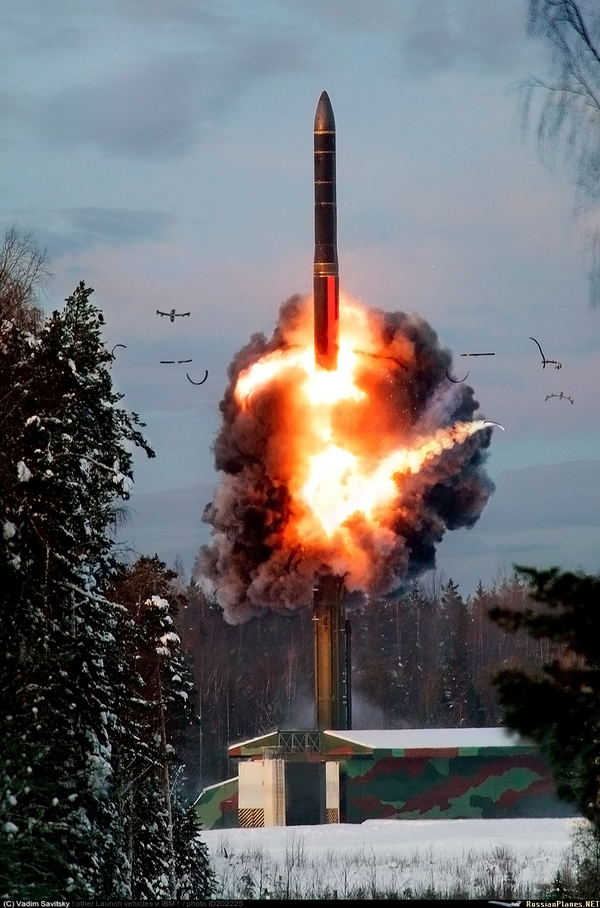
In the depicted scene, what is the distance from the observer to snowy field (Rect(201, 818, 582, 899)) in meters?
44.4

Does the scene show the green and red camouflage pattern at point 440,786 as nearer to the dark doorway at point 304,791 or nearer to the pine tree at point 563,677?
the dark doorway at point 304,791

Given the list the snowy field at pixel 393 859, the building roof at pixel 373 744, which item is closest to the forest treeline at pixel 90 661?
the snowy field at pixel 393 859

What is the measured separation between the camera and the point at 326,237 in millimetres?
72688

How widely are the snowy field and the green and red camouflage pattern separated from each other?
5.50 ft

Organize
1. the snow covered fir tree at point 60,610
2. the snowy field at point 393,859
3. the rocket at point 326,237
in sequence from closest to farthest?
the snow covered fir tree at point 60,610 → the snowy field at point 393,859 → the rocket at point 326,237

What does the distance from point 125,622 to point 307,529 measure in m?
39.9

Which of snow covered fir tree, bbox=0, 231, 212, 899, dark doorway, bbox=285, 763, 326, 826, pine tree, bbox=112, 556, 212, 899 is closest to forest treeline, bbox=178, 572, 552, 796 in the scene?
dark doorway, bbox=285, 763, 326, 826

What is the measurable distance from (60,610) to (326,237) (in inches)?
1841

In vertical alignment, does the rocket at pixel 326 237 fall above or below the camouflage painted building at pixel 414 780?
above

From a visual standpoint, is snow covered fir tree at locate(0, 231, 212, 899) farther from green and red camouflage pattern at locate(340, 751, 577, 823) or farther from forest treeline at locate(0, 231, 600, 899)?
green and red camouflage pattern at locate(340, 751, 577, 823)

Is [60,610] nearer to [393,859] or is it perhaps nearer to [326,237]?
[393,859]

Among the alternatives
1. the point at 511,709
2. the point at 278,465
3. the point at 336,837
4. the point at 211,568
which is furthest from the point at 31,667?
the point at 211,568

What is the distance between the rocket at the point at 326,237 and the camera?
71.7 meters

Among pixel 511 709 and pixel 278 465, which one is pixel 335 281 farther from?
pixel 511 709
